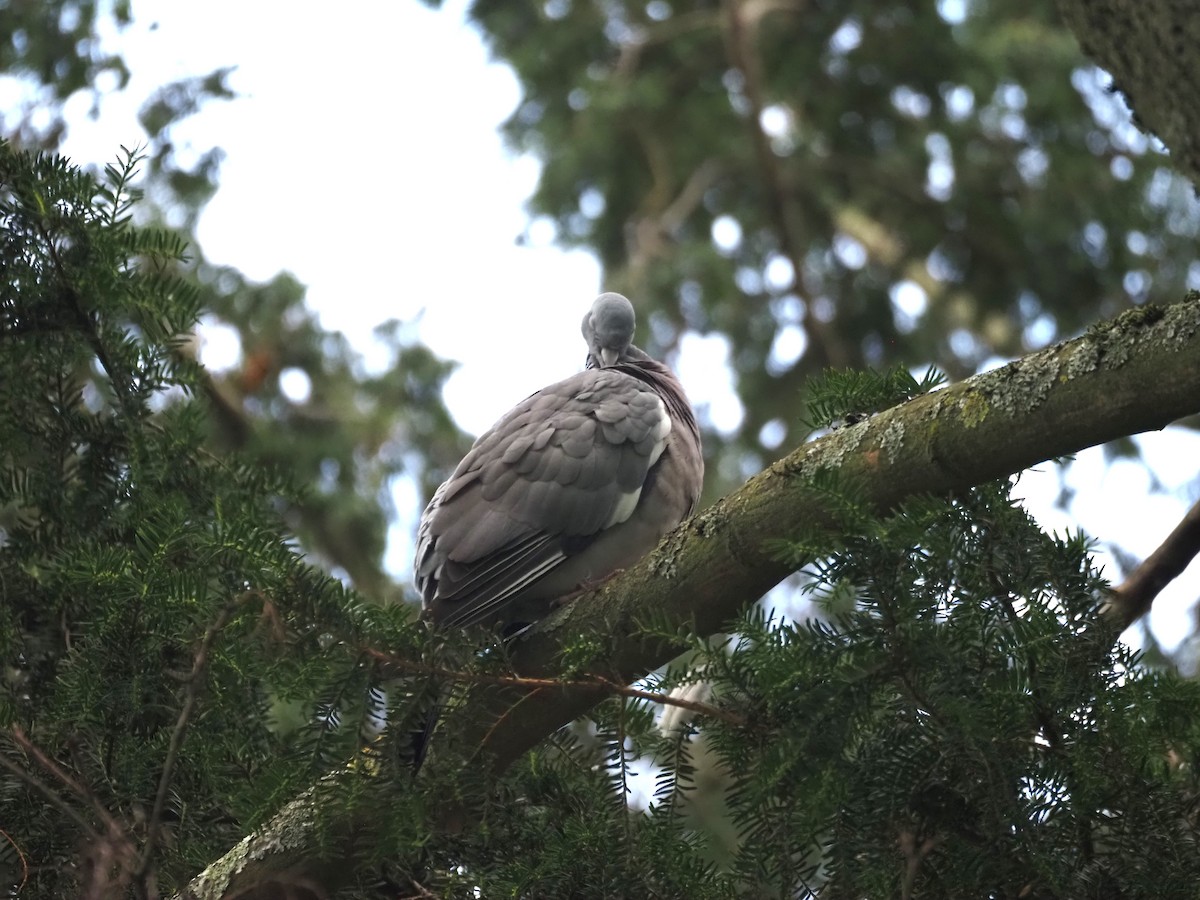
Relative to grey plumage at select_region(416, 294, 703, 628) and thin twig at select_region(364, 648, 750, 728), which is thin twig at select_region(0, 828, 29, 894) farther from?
grey plumage at select_region(416, 294, 703, 628)

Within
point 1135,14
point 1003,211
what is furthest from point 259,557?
point 1003,211

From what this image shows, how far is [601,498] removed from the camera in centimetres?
457

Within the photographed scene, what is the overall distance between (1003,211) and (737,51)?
9.44ft

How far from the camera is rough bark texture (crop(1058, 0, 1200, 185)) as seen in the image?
3535mm

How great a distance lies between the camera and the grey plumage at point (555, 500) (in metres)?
4.34

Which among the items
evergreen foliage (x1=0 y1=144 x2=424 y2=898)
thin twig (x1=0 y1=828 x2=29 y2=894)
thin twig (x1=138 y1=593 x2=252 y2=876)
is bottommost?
thin twig (x1=138 y1=593 x2=252 y2=876)

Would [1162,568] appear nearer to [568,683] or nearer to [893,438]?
[893,438]

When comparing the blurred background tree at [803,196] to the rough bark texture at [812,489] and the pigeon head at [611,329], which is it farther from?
the rough bark texture at [812,489]

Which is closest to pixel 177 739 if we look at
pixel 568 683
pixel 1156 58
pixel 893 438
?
pixel 568 683

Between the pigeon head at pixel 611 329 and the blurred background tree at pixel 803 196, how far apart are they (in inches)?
106

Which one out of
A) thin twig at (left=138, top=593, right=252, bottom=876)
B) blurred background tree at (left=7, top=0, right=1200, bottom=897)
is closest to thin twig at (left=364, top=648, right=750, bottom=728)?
thin twig at (left=138, top=593, right=252, bottom=876)

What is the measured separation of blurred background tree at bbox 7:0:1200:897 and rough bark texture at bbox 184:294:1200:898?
16.8ft

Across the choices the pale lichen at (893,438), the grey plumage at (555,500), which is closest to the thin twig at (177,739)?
the pale lichen at (893,438)

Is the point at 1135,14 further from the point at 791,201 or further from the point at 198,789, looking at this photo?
the point at 791,201
